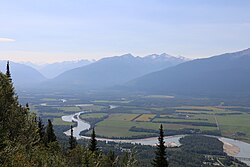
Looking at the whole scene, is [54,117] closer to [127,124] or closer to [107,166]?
[127,124]

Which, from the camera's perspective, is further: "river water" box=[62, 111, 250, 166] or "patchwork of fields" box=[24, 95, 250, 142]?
"patchwork of fields" box=[24, 95, 250, 142]

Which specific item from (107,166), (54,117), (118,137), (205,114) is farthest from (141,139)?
(107,166)

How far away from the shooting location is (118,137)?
286ft

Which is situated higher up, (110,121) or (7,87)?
(7,87)

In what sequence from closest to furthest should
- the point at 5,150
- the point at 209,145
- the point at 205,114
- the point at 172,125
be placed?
1. the point at 5,150
2. the point at 209,145
3. the point at 172,125
4. the point at 205,114

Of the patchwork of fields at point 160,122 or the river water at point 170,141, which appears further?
the patchwork of fields at point 160,122

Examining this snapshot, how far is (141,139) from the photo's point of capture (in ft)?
285

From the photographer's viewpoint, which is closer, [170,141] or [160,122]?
[170,141]

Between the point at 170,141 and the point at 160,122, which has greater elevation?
the point at 160,122

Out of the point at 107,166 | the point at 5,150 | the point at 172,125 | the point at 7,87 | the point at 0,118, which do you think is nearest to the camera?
the point at 5,150

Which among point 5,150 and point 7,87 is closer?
point 5,150

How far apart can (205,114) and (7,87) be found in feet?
394

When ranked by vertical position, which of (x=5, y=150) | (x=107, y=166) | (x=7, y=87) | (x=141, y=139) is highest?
(x=7, y=87)

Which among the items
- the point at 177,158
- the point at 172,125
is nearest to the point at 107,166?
the point at 177,158
